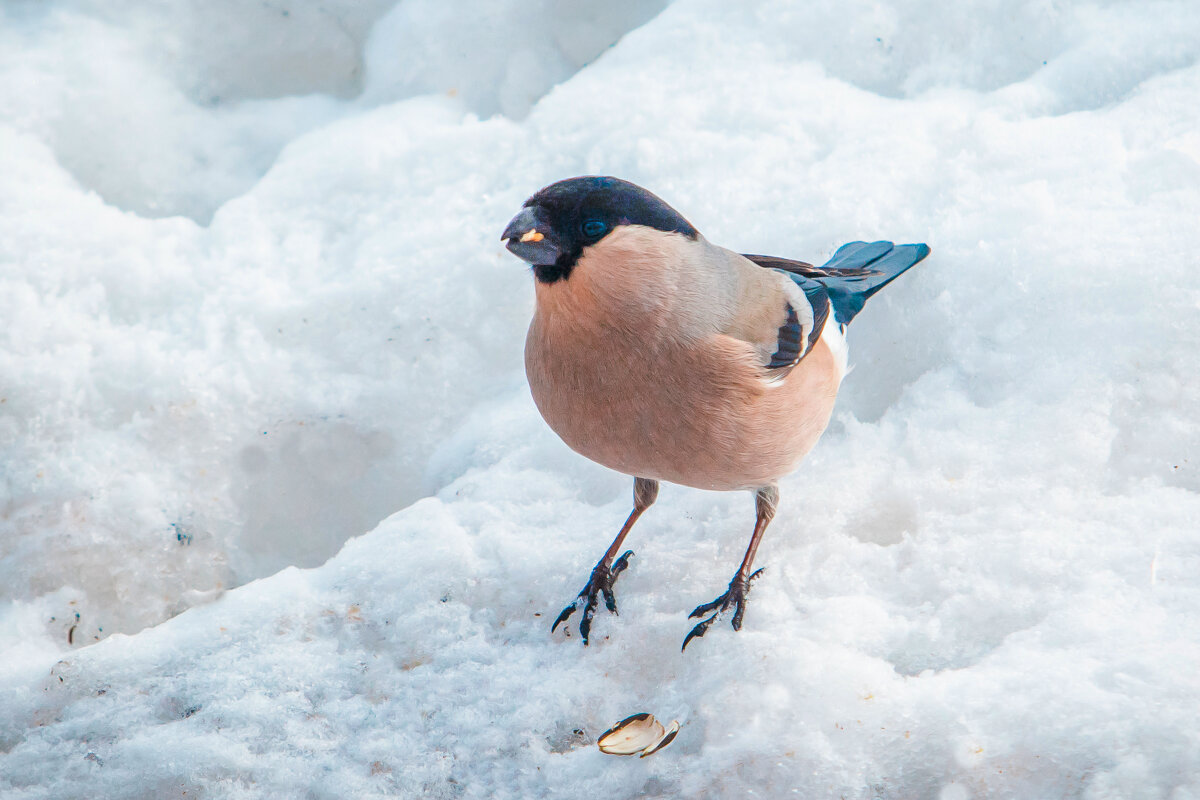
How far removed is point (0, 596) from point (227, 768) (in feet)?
4.22

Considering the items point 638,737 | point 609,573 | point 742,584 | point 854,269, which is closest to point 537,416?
point 609,573

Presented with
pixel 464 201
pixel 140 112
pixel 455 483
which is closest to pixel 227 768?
pixel 455 483

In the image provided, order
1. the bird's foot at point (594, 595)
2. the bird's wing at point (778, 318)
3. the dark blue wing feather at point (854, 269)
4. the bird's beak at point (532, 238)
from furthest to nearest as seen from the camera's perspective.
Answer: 1. the dark blue wing feather at point (854, 269)
2. the bird's foot at point (594, 595)
3. the bird's wing at point (778, 318)
4. the bird's beak at point (532, 238)

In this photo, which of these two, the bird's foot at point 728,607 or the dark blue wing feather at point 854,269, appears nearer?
the bird's foot at point 728,607

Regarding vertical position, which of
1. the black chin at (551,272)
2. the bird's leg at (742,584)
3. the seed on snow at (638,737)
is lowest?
the seed on snow at (638,737)

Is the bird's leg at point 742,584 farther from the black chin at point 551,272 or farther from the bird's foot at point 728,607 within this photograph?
the black chin at point 551,272

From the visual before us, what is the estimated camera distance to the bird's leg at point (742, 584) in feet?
7.55

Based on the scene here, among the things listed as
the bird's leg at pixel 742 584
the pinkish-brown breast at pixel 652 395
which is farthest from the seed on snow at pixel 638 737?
the pinkish-brown breast at pixel 652 395

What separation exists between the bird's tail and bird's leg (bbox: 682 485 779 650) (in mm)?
677

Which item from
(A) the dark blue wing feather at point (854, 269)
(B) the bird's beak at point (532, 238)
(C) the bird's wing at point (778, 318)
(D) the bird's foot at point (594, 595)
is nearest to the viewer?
(B) the bird's beak at point (532, 238)

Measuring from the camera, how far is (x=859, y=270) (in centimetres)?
288

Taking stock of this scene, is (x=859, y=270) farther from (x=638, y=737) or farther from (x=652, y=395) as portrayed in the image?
(x=638, y=737)

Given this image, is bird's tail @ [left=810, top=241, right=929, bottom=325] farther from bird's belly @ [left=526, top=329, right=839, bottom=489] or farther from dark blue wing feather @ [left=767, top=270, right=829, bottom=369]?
bird's belly @ [left=526, top=329, right=839, bottom=489]

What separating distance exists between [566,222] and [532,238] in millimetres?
92
